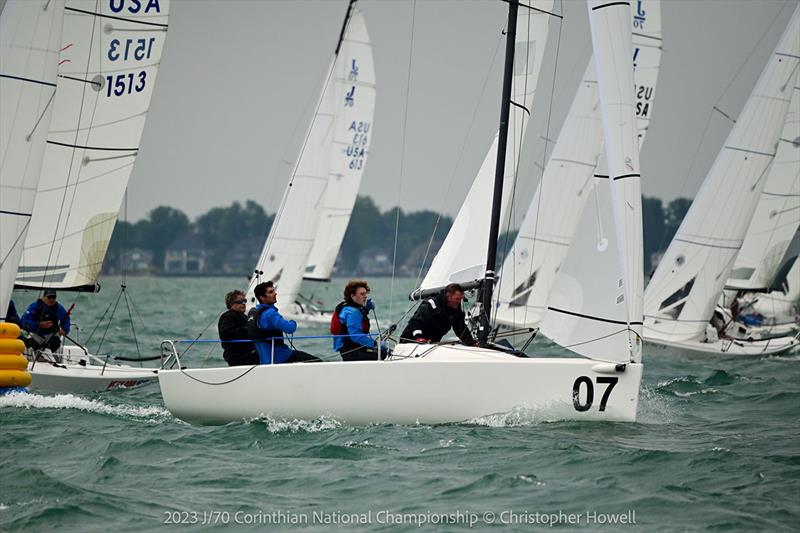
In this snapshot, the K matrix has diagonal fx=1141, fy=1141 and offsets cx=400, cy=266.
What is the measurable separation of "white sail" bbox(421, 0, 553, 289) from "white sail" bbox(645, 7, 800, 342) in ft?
19.2

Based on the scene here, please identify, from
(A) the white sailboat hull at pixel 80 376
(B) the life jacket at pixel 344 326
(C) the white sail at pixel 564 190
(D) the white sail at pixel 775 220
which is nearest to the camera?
(B) the life jacket at pixel 344 326

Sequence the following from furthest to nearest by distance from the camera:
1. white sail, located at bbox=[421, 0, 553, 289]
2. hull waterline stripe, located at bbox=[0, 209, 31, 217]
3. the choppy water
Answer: white sail, located at bbox=[421, 0, 553, 289], hull waterline stripe, located at bbox=[0, 209, 31, 217], the choppy water

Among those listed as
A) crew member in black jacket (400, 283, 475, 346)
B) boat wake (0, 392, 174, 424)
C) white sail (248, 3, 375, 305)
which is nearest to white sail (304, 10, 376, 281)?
white sail (248, 3, 375, 305)

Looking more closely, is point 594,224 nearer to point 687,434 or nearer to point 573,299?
point 573,299

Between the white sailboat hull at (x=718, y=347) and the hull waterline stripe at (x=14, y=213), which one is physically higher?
the hull waterline stripe at (x=14, y=213)

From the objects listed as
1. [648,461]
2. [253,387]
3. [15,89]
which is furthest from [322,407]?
[15,89]

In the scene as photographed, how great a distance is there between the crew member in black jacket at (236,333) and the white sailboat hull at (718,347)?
798 centimetres

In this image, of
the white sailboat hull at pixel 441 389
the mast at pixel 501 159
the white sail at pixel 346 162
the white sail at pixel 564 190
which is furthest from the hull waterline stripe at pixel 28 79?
the white sail at pixel 346 162

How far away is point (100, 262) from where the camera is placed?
40.8 ft

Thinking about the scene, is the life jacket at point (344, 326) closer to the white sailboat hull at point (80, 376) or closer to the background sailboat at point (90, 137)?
the white sailboat hull at point (80, 376)

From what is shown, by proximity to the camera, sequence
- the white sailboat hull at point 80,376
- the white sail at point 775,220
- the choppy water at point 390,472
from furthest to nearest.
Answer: the white sail at point 775,220 → the white sailboat hull at point 80,376 → the choppy water at point 390,472

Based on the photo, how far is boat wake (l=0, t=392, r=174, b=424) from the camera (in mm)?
9359

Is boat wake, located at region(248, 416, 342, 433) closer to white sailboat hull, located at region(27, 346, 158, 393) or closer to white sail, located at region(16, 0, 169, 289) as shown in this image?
white sailboat hull, located at region(27, 346, 158, 393)

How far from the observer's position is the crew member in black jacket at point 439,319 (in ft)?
30.3
